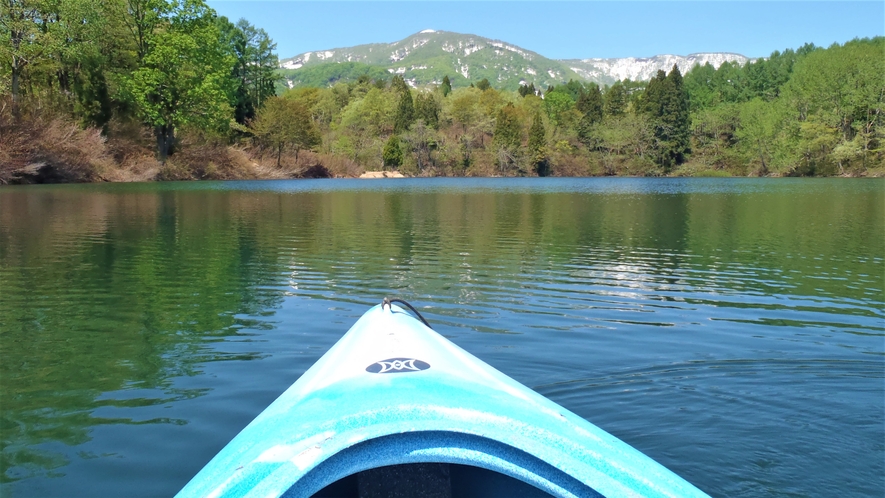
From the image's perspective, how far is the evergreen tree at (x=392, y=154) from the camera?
9381 cm

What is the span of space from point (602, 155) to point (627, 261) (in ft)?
293

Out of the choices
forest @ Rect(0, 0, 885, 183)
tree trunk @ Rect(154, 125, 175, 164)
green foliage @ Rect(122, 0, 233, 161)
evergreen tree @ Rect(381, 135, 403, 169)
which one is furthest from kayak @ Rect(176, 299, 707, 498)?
evergreen tree @ Rect(381, 135, 403, 169)

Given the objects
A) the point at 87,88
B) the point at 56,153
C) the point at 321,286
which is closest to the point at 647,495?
the point at 321,286

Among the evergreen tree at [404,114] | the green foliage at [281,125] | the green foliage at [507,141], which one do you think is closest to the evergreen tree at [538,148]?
the green foliage at [507,141]

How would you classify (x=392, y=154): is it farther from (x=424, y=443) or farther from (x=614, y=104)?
(x=424, y=443)

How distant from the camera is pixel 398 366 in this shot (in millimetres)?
2863

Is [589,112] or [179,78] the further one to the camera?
[589,112]

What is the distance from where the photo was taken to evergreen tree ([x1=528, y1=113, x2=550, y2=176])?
96875 millimetres

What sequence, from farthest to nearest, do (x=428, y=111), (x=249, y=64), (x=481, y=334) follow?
(x=428, y=111), (x=249, y=64), (x=481, y=334)

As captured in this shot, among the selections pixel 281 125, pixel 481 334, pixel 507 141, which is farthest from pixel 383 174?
pixel 481 334

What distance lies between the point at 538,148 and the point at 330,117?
Result: 43.0 metres

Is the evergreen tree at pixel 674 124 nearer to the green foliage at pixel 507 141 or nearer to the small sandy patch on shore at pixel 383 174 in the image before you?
the green foliage at pixel 507 141

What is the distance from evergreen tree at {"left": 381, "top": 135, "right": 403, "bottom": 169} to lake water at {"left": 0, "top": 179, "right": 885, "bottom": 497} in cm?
7482

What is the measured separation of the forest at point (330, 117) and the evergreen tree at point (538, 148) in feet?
0.83
